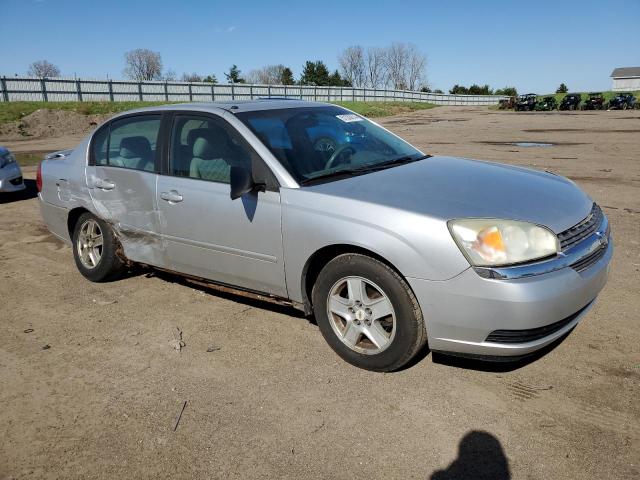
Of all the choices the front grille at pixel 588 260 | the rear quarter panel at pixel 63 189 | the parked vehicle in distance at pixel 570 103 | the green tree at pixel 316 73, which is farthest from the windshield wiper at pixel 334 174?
the green tree at pixel 316 73

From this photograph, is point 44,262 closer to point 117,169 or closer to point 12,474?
point 117,169

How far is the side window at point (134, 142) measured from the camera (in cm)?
439

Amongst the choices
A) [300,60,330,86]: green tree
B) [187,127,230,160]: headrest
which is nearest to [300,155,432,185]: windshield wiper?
[187,127,230,160]: headrest

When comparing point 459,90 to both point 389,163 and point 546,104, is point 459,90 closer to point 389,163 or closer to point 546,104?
point 546,104

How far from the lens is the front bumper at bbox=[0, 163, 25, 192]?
8.80 m

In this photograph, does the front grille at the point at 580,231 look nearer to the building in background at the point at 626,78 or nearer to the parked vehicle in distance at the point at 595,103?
the parked vehicle in distance at the point at 595,103

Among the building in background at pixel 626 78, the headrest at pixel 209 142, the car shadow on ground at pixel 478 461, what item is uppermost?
the building in background at pixel 626 78

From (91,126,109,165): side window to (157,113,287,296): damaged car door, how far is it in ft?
3.26

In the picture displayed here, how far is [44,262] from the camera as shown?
581 cm

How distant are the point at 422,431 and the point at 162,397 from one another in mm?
1497

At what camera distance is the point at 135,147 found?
4.58 metres

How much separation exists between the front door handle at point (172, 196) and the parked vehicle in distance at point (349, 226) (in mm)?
13

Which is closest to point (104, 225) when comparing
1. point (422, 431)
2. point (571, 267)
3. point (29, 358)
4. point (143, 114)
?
point (143, 114)

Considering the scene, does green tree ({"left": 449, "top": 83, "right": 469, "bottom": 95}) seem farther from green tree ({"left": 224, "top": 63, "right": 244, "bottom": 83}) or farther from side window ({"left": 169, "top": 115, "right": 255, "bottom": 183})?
side window ({"left": 169, "top": 115, "right": 255, "bottom": 183})
